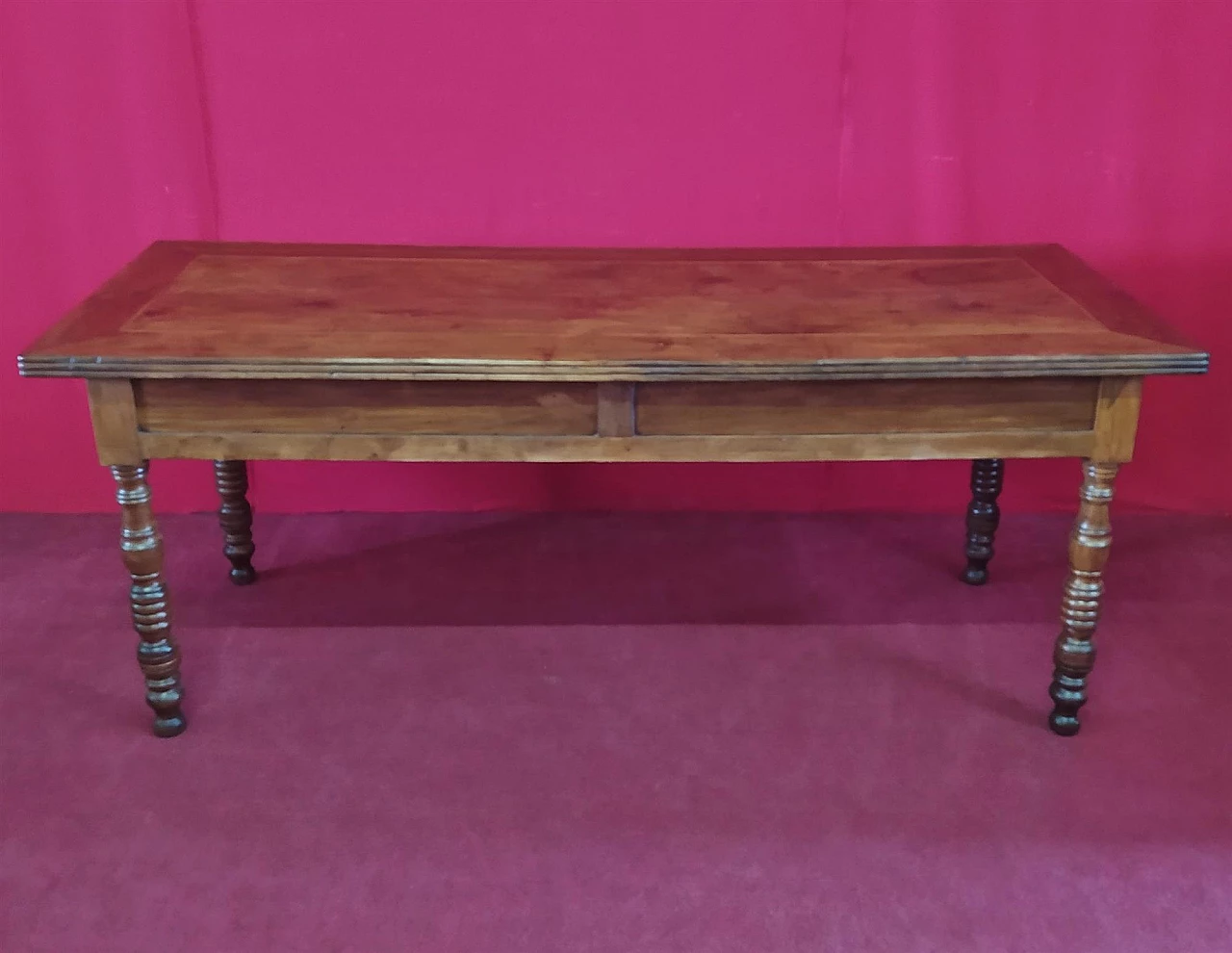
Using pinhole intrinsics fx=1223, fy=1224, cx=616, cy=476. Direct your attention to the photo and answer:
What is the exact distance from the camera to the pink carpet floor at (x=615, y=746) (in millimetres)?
1894

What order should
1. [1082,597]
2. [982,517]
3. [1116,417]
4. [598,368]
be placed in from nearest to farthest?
[598,368] < [1116,417] < [1082,597] < [982,517]

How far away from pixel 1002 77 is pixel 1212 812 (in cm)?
165

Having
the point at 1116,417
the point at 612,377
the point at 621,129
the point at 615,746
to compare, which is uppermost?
the point at 621,129

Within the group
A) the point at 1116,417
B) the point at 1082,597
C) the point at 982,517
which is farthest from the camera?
the point at 982,517

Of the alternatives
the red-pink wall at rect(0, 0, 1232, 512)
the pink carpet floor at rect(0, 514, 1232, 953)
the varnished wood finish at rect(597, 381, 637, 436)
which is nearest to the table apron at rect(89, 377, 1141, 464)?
the varnished wood finish at rect(597, 381, 637, 436)

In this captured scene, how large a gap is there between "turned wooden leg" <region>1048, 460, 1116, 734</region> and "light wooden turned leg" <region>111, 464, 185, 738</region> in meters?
1.63

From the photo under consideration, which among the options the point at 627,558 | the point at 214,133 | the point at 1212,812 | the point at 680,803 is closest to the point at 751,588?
the point at 627,558

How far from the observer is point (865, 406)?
2027mm

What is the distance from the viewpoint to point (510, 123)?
9.30 feet

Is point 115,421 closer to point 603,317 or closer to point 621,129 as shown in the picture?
point 603,317

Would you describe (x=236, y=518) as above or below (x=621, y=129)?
below

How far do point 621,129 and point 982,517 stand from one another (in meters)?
1.21

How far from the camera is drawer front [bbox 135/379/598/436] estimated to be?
2.01 meters

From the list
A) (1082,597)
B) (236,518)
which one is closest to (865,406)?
(1082,597)
